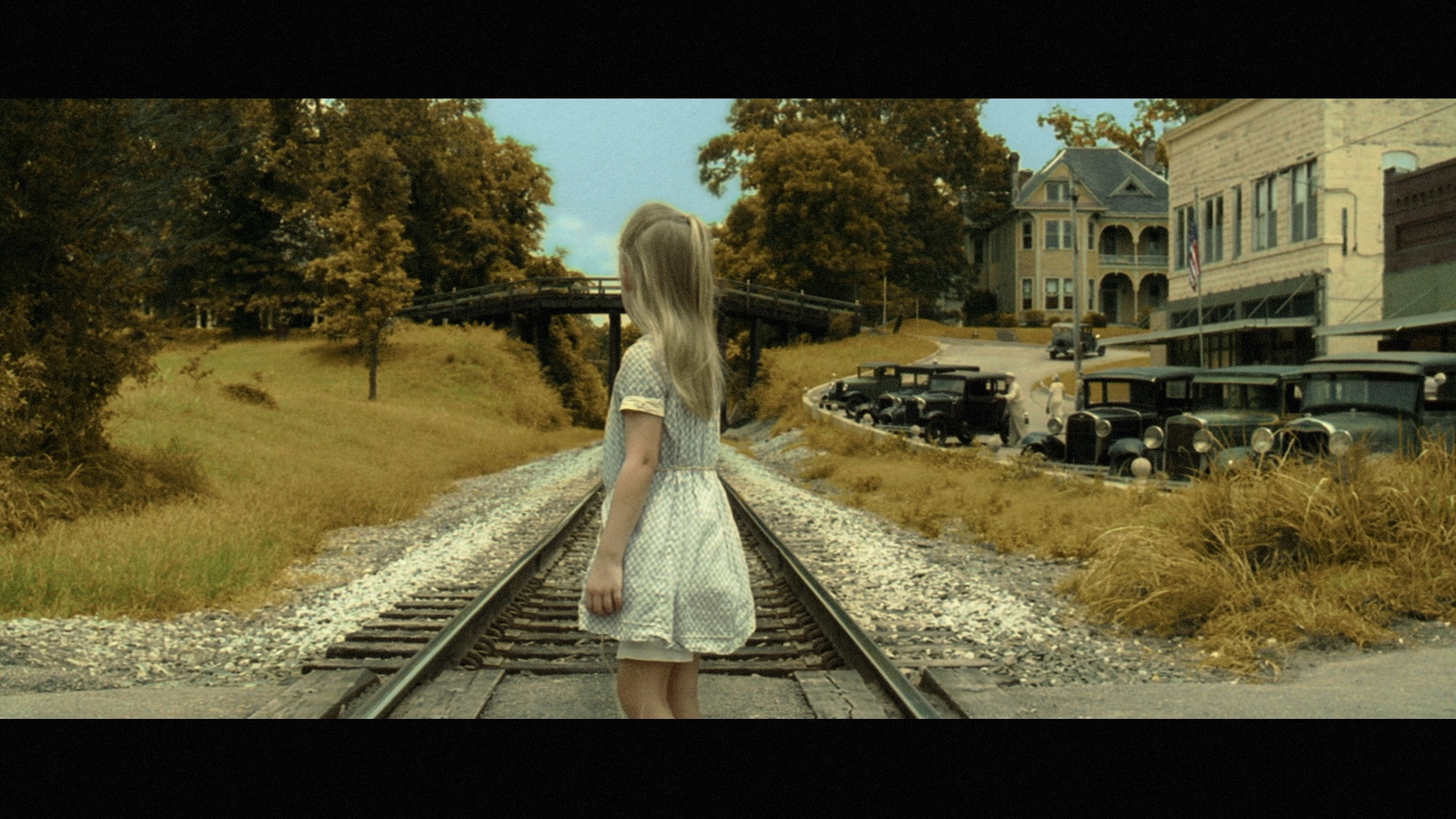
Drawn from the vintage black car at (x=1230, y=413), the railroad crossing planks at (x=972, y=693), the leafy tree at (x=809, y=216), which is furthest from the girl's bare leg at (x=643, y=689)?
the leafy tree at (x=809, y=216)

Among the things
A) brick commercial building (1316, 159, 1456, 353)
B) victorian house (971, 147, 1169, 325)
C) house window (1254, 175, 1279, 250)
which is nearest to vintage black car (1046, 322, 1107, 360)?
victorian house (971, 147, 1169, 325)

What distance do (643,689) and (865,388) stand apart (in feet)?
88.8

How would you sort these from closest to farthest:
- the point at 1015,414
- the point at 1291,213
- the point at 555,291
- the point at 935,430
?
1. the point at 1015,414
2. the point at 935,430
3. the point at 1291,213
4. the point at 555,291

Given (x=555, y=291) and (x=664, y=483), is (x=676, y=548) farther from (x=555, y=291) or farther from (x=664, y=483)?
(x=555, y=291)

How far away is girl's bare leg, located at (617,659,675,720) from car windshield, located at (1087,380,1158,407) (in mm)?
13880

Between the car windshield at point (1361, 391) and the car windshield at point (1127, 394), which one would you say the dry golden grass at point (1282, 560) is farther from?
the car windshield at point (1127, 394)

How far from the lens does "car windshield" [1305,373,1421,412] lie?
11.4 metres

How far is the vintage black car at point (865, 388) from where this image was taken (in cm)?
2847

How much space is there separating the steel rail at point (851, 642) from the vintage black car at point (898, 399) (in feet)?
51.0

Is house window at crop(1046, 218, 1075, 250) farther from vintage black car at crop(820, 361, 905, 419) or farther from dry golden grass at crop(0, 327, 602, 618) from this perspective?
dry golden grass at crop(0, 327, 602, 618)

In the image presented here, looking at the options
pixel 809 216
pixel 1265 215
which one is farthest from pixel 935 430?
pixel 809 216

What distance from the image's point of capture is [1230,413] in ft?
43.7
